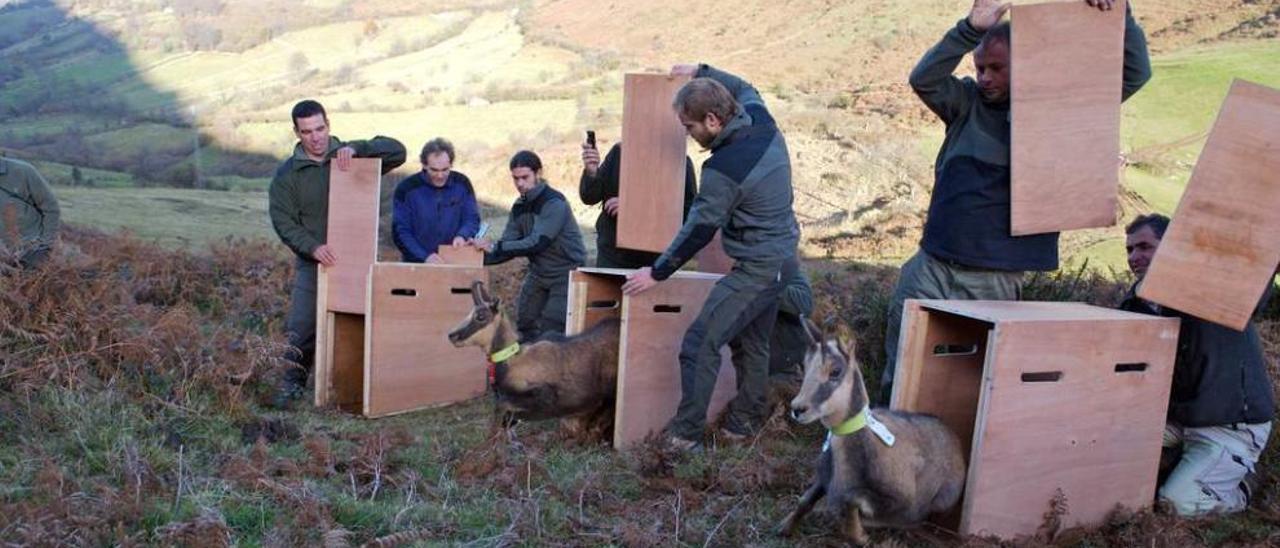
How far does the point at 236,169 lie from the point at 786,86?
43.7 ft

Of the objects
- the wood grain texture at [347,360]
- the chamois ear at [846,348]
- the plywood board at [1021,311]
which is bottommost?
the wood grain texture at [347,360]

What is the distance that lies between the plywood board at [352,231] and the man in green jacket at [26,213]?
1987mm

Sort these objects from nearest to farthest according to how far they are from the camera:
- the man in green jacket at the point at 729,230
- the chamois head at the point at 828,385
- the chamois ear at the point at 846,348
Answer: the chamois head at the point at 828,385 < the chamois ear at the point at 846,348 < the man in green jacket at the point at 729,230

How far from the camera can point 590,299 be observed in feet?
23.7

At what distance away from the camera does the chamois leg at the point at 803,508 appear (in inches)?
190

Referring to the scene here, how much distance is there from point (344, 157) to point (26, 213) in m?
2.38

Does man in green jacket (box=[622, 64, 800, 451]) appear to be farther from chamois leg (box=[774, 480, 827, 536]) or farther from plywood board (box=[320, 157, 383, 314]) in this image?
plywood board (box=[320, 157, 383, 314])

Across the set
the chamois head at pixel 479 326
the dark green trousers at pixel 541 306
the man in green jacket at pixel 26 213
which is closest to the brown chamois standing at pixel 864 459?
the chamois head at pixel 479 326

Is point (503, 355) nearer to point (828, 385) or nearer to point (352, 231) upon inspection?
point (352, 231)

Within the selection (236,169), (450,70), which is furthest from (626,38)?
(236,169)

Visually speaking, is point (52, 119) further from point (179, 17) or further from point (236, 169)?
point (236, 169)

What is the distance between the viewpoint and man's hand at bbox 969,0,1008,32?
5184 millimetres

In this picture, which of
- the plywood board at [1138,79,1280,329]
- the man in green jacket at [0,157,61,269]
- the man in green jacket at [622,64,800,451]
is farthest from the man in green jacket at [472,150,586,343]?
the plywood board at [1138,79,1280,329]

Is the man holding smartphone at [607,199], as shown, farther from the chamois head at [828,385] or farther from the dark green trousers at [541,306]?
the chamois head at [828,385]
